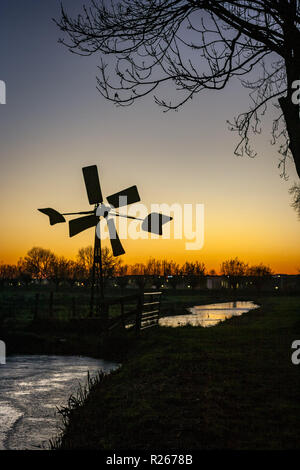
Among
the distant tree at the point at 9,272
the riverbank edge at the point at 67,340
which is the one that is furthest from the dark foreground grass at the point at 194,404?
the distant tree at the point at 9,272

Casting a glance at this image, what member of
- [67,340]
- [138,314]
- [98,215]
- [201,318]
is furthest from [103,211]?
[201,318]

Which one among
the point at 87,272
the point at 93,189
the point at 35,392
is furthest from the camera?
the point at 87,272

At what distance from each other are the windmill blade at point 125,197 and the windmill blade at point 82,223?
1.19 meters

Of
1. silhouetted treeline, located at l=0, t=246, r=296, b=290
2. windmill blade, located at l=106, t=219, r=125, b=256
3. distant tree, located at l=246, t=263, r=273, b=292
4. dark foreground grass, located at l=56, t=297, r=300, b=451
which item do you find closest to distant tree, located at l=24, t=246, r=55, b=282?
silhouetted treeline, located at l=0, t=246, r=296, b=290

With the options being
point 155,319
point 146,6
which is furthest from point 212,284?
point 146,6

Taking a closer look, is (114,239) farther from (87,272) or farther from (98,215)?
(87,272)

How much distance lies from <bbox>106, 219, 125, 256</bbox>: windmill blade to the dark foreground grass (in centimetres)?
1196

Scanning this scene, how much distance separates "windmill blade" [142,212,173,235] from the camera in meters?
21.7

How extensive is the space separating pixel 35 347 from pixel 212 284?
17090 cm

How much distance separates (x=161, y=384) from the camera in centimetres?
702

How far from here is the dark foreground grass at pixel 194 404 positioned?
15.6 ft

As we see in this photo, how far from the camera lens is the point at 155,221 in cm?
2173

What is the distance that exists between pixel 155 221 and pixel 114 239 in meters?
2.10
